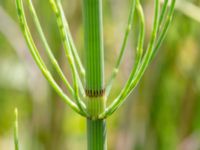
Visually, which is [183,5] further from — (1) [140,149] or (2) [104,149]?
(2) [104,149]

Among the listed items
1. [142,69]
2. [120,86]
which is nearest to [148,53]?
[142,69]

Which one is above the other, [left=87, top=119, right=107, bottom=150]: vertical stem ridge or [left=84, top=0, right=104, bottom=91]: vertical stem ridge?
[left=84, top=0, right=104, bottom=91]: vertical stem ridge

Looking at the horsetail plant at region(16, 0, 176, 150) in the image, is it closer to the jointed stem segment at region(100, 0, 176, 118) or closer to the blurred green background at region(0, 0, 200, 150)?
the jointed stem segment at region(100, 0, 176, 118)

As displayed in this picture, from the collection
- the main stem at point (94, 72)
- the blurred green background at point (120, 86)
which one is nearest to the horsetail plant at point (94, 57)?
the main stem at point (94, 72)

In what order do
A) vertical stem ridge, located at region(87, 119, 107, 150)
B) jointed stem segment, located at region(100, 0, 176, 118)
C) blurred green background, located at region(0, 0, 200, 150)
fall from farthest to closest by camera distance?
1. blurred green background, located at region(0, 0, 200, 150)
2. vertical stem ridge, located at region(87, 119, 107, 150)
3. jointed stem segment, located at region(100, 0, 176, 118)

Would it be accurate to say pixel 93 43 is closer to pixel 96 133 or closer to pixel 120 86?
pixel 96 133

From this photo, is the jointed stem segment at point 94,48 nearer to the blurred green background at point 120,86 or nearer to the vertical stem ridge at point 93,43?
the vertical stem ridge at point 93,43

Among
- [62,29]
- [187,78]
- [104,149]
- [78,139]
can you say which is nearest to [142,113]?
[187,78]

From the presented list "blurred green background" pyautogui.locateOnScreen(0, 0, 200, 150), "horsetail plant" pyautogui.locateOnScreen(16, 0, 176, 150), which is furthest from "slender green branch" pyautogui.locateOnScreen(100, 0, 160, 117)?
"blurred green background" pyautogui.locateOnScreen(0, 0, 200, 150)
